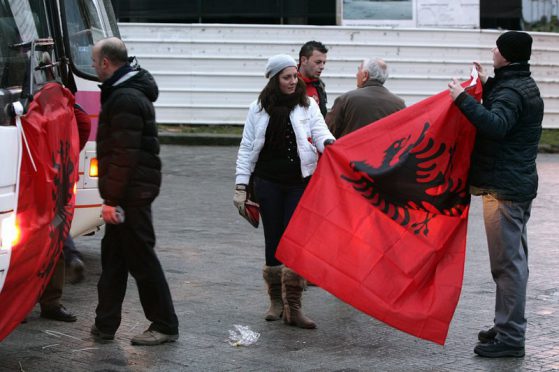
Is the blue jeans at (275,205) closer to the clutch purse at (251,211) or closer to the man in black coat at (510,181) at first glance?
the clutch purse at (251,211)

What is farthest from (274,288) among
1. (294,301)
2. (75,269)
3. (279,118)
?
(75,269)

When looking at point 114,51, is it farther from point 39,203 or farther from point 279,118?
point 279,118

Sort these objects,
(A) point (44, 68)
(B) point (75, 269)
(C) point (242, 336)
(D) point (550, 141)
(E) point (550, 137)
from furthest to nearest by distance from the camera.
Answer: (E) point (550, 137) < (D) point (550, 141) < (B) point (75, 269) < (C) point (242, 336) < (A) point (44, 68)

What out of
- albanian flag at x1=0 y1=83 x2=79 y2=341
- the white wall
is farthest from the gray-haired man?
the white wall

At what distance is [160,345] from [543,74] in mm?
15855

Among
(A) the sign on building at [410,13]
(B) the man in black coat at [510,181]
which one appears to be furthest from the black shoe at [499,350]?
(A) the sign on building at [410,13]

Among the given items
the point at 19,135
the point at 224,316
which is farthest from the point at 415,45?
the point at 19,135

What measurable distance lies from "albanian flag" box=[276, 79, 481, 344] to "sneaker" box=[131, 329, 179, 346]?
893mm

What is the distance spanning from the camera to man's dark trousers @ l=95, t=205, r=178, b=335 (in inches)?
269

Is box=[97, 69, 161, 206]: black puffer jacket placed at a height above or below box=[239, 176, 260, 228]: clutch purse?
above

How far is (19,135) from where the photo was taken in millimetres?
5805

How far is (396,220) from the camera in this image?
270 inches

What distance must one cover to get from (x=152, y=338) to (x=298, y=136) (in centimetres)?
170

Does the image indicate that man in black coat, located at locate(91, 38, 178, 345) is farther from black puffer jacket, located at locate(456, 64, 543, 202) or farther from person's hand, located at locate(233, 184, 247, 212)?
black puffer jacket, located at locate(456, 64, 543, 202)
